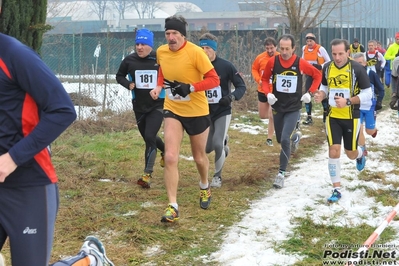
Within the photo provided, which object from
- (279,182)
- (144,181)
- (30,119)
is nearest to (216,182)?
(279,182)

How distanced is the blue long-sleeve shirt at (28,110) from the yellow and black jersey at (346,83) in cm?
510

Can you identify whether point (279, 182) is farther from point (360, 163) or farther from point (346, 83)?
point (346, 83)

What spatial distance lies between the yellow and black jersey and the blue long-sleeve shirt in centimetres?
510

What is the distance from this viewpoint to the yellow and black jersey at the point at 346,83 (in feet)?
25.4

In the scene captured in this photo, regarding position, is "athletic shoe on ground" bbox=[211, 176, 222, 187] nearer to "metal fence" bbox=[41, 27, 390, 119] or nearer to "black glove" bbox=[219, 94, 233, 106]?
"black glove" bbox=[219, 94, 233, 106]

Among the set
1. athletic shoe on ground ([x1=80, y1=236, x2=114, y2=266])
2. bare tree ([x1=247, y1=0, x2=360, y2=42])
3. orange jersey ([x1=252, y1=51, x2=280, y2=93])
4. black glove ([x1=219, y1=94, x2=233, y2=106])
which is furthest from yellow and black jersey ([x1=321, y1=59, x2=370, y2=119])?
bare tree ([x1=247, y1=0, x2=360, y2=42])

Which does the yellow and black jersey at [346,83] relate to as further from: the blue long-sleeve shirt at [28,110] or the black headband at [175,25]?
the blue long-sleeve shirt at [28,110]

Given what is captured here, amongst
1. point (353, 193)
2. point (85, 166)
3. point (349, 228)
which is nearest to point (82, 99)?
point (85, 166)

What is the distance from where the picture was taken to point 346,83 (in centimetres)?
781

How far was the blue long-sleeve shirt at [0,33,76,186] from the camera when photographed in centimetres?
322

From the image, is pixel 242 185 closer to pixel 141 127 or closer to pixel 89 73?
pixel 141 127

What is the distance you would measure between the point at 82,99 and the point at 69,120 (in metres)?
11.2

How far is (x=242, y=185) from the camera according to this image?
878 cm

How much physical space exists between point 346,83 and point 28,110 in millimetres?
5229
